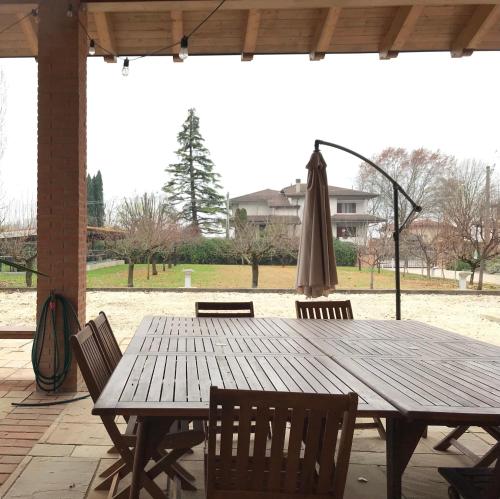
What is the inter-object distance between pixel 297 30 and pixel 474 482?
4598mm

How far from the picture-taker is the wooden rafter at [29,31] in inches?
186

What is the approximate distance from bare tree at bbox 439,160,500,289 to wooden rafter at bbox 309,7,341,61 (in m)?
9.65

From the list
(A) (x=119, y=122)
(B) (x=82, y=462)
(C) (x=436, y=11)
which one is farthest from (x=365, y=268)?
(A) (x=119, y=122)

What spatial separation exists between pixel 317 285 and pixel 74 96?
8.92 feet

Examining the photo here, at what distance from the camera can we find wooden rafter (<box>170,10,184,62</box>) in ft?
15.4

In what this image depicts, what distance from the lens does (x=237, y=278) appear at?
12922 millimetres

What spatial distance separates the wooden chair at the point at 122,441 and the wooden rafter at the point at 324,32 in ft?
12.6

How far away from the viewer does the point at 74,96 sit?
4.27 m

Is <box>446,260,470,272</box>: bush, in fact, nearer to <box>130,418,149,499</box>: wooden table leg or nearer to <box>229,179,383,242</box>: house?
<box>229,179,383,242</box>: house

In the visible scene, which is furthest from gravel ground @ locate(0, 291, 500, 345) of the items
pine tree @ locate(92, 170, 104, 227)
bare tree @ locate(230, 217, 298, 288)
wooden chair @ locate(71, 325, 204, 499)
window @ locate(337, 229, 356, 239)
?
wooden chair @ locate(71, 325, 204, 499)

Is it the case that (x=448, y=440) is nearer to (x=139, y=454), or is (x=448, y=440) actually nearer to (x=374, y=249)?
(x=139, y=454)

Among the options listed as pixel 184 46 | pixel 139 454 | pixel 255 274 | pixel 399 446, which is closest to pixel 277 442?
pixel 399 446

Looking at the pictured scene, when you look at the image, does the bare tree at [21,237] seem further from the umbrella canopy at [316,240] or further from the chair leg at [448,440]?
the chair leg at [448,440]

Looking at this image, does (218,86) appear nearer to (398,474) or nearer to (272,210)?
(272,210)
